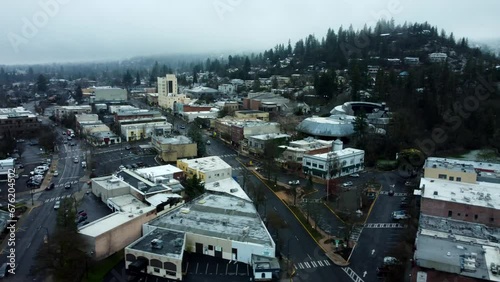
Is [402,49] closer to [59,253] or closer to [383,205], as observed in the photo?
[383,205]

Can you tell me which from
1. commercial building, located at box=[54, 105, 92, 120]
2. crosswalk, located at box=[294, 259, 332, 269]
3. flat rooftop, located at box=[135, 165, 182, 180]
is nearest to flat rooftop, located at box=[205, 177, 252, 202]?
flat rooftop, located at box=[135, 165, 182, 180]

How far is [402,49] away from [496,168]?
1199 inches

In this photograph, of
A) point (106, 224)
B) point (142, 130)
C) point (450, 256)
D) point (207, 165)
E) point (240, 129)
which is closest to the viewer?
point (450, 256)

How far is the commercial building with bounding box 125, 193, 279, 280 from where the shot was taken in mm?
8227

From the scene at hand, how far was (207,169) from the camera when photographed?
14000 mm

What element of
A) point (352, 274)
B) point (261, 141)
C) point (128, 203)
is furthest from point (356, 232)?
point (261, 141)

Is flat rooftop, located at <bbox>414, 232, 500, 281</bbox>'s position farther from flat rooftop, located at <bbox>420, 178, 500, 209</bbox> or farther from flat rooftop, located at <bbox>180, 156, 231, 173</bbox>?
flat rooftop, located at <bbox>180, 156, 231, 173</bbox>

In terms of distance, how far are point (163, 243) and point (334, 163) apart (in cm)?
786

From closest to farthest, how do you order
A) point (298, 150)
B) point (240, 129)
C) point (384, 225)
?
point (384, 225)
point (298, 150)
point (240, 129)

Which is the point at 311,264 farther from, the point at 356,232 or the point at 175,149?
the point at 175,149

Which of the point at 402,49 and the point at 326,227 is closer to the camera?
the point at 326,227

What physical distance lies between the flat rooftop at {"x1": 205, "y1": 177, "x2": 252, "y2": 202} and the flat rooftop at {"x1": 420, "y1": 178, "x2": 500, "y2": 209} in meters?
5.26

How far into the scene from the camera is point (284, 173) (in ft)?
52.2

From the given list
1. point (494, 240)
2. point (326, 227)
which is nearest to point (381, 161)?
point (326, 227)
